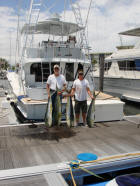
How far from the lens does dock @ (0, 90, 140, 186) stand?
9.45 ft

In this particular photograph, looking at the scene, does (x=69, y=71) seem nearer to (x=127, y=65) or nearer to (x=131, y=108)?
(x=131, y=108)

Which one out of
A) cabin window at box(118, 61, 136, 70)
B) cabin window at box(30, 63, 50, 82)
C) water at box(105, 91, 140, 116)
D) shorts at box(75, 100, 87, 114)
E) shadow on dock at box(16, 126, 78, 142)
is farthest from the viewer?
cabin window at box(118, 61, 136, 70)

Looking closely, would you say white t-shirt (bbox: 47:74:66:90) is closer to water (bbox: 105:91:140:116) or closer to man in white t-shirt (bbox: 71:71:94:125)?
man in white t-shirt (bbox: 71:71:94:125)

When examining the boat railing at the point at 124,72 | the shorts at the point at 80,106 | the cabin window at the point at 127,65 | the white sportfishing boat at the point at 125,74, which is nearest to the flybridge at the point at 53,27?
the shorts at the point at 80,106

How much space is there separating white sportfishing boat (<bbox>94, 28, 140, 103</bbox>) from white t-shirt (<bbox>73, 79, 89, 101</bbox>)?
7535mm

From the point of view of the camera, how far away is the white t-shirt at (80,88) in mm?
4852

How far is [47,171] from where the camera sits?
296 centimetres

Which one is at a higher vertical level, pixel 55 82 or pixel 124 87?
pixel 55 82

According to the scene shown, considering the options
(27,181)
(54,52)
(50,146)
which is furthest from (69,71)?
(27,181)

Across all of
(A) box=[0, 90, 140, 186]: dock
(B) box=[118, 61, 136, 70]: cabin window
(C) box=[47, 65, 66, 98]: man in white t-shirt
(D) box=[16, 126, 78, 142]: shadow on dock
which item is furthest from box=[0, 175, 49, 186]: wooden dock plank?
(B) box=[118, 61, 136, 70]: cabin window

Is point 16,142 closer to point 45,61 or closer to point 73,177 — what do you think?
point 73,177

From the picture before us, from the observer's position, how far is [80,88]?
4.86 m

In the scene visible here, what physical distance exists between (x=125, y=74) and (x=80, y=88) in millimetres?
9377

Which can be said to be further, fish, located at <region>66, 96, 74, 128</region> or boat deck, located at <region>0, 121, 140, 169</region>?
fish, located at <region>66, 96, 74, 128</region>
